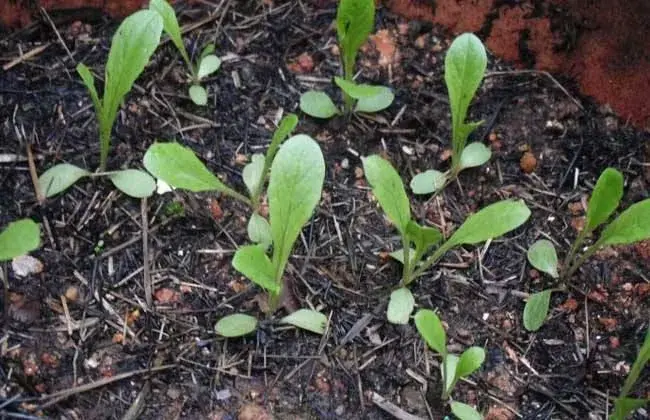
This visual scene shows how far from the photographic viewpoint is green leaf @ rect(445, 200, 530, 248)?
121 centimetres

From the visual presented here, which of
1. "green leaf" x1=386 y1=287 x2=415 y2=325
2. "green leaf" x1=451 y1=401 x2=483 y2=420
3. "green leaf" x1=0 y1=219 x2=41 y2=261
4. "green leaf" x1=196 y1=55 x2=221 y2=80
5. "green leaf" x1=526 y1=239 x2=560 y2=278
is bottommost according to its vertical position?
"green leaf" x1=451 y1=401 x2=483 y2=420

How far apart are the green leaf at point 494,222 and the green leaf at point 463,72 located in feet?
0.58

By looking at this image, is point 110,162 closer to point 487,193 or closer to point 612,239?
point 487,193

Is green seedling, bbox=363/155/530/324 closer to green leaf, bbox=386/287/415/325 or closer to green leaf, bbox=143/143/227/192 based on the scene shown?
green leaf, bbox=386/287/415/325

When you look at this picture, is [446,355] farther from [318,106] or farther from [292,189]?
[318,106]

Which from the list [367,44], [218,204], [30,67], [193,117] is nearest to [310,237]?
[218,204]

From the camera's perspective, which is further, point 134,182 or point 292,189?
point 134,182

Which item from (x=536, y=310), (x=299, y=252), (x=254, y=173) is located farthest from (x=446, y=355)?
(x=254, y=173)

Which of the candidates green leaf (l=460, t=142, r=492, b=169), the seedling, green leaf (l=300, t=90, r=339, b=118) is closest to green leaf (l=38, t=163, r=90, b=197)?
the seedling

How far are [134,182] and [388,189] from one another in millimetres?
422

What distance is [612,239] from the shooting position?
4.17ft

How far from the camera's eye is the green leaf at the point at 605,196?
1231 millimetres

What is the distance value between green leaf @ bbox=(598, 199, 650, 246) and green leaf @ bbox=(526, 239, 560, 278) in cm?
10

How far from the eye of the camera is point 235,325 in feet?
4.07
